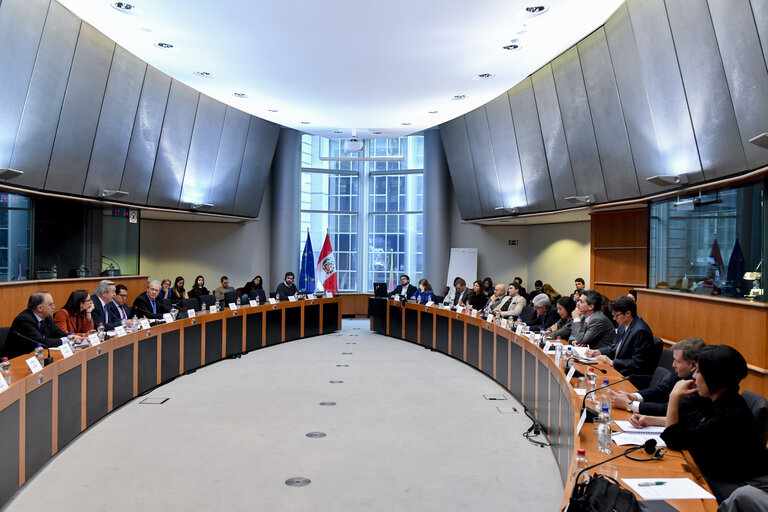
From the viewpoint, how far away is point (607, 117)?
7336 millimetres

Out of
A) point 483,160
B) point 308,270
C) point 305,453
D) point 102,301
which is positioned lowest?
point 305,453

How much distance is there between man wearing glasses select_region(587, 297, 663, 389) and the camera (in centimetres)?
445

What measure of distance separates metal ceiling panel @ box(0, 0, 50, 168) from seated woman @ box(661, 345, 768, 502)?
643 centimetres

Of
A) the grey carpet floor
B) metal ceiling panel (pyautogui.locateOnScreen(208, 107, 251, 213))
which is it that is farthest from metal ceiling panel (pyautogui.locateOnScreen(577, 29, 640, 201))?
metal ceiling panel (pyautogui.locateOnScreen(208, 107, 251, 213))

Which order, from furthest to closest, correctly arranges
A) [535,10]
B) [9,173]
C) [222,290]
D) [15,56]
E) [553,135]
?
[222,290] → [553,135] → [9,173] → [15,56] → [535,10]

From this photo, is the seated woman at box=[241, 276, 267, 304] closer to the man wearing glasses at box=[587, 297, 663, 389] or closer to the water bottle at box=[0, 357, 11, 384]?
the water bottle at box=[0, 357, 11, 384]

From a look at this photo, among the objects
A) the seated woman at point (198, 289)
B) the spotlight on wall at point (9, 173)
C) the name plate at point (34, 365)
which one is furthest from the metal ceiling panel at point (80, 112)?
the name plate at point (34, 365)

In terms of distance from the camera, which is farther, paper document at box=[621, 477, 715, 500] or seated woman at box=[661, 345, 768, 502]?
seated woman at box=[661, 345, 768, 502]

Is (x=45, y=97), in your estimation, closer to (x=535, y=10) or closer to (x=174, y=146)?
(x=174, y=146)

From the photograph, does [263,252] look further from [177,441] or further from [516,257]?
[177,441]

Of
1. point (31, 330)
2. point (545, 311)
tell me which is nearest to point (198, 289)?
point (31, 330)

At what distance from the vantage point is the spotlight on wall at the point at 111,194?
8.24 m

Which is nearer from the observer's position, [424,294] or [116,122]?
[116,122]

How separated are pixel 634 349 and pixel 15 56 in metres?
6.41
